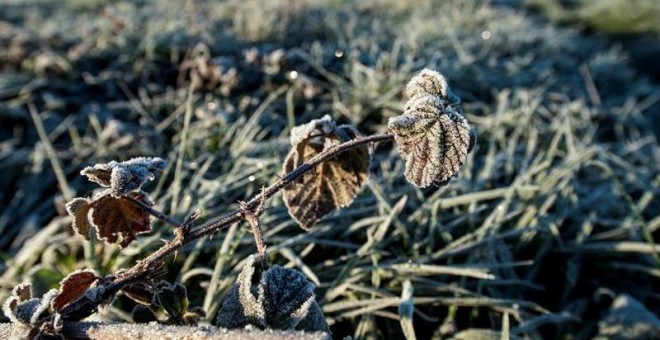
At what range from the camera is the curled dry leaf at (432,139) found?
0.96 meters

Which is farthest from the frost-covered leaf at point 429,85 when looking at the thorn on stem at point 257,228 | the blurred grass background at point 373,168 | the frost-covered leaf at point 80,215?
the blurred grass background at point 373,168

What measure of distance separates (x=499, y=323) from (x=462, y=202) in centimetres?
40

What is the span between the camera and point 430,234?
1809mm

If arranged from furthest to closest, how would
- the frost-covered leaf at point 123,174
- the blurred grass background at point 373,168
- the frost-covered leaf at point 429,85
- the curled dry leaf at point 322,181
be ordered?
the blurred grass background at point 373,168 → the curled dry leaf at point 322,181 → the frost-covered leaf at point 429,85 → the frost-covered leaf at point 123,174

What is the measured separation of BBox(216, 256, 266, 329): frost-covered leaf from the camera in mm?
929

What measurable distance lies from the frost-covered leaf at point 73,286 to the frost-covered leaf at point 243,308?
8.1 inches

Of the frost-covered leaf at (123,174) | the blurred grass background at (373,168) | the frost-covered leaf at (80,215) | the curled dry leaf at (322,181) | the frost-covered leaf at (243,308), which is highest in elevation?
the frost-covered leaf at (123,174)

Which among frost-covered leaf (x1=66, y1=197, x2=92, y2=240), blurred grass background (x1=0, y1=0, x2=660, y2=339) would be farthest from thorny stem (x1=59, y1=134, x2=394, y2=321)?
blurred grass background (x1=0, y1=0, x2=660, y2=339)

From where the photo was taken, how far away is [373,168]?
91.0 inches

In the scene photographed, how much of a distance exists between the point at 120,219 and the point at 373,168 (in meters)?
1.32

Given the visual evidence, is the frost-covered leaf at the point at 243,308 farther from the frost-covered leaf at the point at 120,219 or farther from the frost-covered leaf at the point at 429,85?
the frost-covered leaf at the point at 429,85

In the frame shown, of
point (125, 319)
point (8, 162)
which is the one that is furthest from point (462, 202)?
point (8, 162)

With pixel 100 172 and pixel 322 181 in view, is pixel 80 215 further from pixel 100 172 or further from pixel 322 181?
pixel 322 181

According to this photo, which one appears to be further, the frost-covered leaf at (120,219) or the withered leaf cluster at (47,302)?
→ the frost-covered leaf at (120,219)
